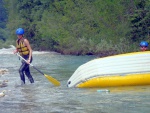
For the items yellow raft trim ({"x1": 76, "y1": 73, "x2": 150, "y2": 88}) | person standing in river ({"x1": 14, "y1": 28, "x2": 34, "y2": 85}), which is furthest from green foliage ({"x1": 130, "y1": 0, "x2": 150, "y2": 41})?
yellow raft trim ({"x1": 76, "y1": 73, "x2": 150, "y2": 88})

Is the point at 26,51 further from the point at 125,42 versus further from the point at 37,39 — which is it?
the point at 37,39

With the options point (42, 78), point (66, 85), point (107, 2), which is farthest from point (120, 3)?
point (66, 85)

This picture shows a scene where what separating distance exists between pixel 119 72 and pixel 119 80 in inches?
9.2

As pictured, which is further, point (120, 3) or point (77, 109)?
point (120, 3)

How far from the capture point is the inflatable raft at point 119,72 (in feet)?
46.1

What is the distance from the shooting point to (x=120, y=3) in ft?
111

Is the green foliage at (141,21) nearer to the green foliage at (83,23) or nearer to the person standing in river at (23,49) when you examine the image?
the green foliage at (83,23)

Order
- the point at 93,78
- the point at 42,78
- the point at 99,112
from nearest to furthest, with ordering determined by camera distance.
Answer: the point at 99,112 → the point at 93,78 → the point at 42,78

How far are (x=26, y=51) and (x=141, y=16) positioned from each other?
1576 cm

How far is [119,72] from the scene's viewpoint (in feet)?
46.1

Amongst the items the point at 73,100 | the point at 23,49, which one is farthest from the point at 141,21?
the point at 73,100

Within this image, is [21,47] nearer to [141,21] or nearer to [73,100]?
[73,100]

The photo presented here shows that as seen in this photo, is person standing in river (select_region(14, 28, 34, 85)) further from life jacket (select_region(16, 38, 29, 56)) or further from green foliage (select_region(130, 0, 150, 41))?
green foliage (select_region(130, 0, 150, 41))

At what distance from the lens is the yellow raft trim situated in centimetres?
1408
